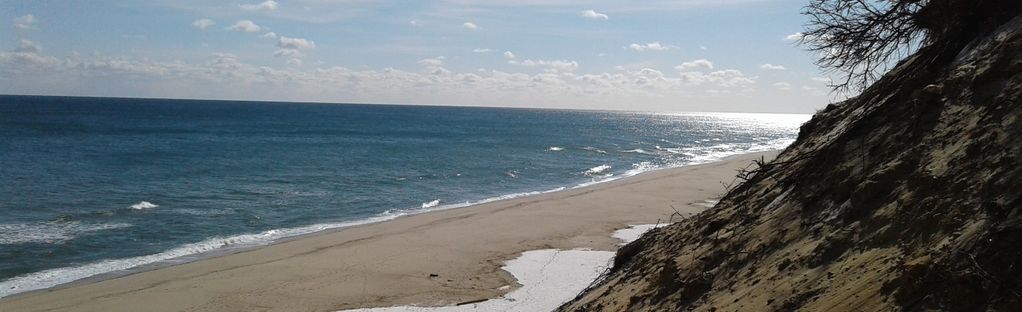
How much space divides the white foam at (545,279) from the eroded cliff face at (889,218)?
116 inches

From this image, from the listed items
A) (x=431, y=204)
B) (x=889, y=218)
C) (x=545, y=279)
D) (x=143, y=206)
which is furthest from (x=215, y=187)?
(x=889, y=218)

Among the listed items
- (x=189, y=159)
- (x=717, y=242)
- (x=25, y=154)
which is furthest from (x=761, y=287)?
(x=25, y=154)

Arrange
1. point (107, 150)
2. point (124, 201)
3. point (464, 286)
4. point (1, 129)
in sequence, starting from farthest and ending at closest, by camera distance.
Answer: point (1, 129), point (107, 150), point (124, 201), point (464, 286)

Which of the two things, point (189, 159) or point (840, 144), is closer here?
point (840, 144)

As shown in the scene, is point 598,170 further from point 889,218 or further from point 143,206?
point 889,218

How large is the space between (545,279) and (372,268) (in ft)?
14.2

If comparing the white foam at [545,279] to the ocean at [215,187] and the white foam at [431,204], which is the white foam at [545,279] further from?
the white foam at [431,204]

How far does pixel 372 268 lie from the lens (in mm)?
15508

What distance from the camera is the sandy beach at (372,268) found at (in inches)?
512

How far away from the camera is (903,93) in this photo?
5.97 meters

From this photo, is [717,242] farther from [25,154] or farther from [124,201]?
[25,154]

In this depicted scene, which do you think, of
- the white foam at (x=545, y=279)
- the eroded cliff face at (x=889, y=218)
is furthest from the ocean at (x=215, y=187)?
the eroded cliff face at (x=889, y=218)

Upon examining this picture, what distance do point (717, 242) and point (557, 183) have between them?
30.5 metres

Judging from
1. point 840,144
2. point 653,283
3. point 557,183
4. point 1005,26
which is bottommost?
point 557,183
